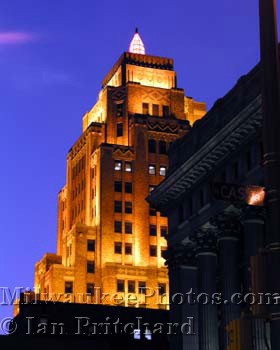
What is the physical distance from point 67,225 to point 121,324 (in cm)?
7569

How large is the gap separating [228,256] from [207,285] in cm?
480

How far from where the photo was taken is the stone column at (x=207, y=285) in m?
70.9

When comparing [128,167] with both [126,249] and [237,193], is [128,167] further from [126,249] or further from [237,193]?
[237,193]

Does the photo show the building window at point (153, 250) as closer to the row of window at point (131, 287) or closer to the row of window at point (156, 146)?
the row of window at point (131, 287)

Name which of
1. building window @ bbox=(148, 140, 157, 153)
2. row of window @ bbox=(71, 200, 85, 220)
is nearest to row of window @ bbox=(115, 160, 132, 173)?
building window @ bbox=(148, 140, 157, 153)

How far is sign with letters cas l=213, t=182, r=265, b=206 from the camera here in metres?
18.0

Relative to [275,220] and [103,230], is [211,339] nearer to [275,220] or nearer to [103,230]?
[275,220]

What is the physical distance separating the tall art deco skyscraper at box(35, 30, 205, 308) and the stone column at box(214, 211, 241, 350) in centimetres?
7734

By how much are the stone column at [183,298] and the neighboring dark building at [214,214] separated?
3.8 inches

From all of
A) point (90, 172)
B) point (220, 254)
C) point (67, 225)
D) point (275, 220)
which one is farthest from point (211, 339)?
point (67, 225)

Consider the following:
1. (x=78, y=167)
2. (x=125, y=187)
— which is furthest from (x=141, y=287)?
(x=78, y=167)

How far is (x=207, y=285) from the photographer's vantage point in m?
72.5

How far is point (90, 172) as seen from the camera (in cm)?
16250

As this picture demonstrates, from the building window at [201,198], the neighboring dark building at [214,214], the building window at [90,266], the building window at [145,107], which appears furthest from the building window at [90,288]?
the building window at [201,198]
